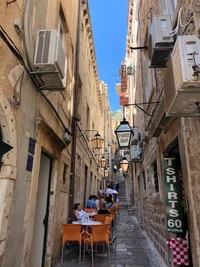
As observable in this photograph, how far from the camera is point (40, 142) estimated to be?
13.2 ft

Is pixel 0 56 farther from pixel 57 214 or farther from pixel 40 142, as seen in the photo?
pixel 57 214

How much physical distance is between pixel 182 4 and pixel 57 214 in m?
5.16

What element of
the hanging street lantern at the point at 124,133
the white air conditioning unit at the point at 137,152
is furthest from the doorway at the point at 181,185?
the white air conditioning unit at the point at 137,152

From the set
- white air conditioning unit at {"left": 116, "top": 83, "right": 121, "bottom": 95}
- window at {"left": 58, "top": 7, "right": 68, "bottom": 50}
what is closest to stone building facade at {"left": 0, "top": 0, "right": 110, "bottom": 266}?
window at {"left": 58, "top": 7, "right": 68, "bottom": 50}

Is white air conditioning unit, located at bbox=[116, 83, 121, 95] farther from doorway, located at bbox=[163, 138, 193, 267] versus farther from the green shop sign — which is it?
the green shop sign

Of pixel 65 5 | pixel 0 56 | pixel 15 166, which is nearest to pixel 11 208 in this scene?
pixel 15 166

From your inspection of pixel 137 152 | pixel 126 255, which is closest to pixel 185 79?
pixel 126 255

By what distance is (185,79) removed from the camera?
210 cm

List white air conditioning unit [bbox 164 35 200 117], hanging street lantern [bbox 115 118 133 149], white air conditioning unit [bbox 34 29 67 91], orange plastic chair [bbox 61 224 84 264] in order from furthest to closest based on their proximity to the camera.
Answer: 1. hanging street lantern [bbox 115 118 133 149]
2. orange plastic chair [bbox 61 224 84 264]
3. white air conditioning unit [bbox 34 29 67 91]
4. white air conditioning unit [bbox 164 35 200 117]

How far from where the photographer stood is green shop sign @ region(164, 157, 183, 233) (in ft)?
12.6

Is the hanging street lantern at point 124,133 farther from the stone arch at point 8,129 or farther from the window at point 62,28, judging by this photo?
the stone arch at point 8,129

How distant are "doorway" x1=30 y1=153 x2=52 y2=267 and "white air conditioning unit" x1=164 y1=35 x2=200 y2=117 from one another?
351 cm

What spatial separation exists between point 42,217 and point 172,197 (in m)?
2.94

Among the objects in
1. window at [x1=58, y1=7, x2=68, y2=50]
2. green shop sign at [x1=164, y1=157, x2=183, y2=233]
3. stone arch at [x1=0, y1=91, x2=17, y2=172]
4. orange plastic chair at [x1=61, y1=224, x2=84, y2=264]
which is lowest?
orange plastic chair at [x1=61, y1=224, x2=84, y2=264]
